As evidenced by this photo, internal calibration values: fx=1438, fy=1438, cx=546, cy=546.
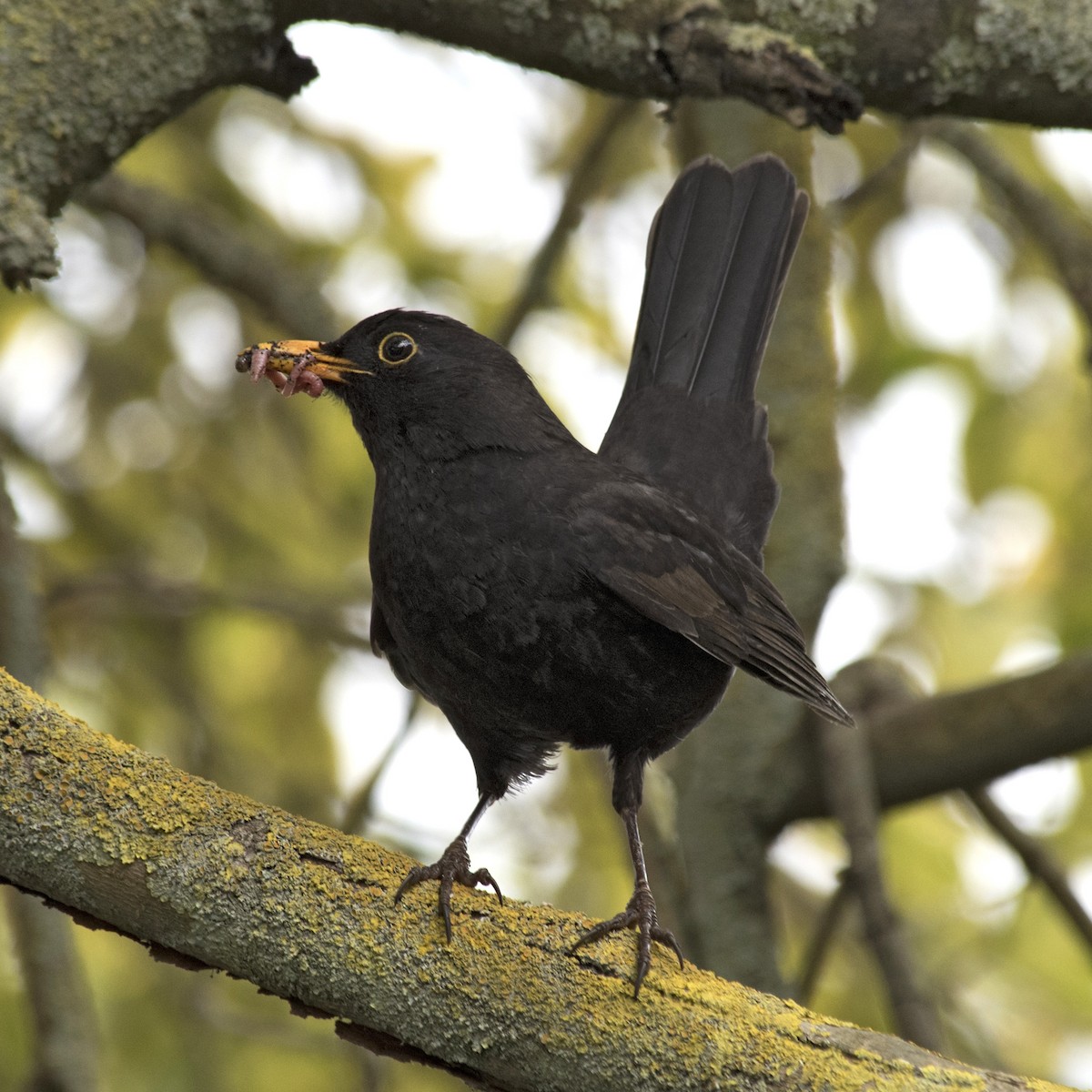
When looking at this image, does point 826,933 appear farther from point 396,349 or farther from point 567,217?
point 567,217

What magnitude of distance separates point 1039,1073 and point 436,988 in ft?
12.0

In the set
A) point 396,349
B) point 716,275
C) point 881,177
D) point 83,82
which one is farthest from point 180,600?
point 881,177

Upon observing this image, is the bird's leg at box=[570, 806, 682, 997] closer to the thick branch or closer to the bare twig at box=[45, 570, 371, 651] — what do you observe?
the thick branch

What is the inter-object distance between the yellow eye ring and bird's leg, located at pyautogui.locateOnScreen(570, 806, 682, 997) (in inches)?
51.3

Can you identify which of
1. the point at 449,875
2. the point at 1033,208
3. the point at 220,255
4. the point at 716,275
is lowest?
the point at 449,875

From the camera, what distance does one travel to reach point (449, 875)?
8.33 ft

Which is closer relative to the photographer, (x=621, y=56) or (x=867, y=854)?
(x=621, y=56)

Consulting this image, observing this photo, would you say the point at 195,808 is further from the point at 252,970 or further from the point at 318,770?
the point at 318,770

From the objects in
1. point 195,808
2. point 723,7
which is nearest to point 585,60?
point 723,7

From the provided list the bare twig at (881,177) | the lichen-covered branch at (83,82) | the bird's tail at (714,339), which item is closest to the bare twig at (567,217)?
the bird's tail at (714,339)

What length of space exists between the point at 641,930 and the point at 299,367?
1.82 metres

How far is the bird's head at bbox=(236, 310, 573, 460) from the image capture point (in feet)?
12.0

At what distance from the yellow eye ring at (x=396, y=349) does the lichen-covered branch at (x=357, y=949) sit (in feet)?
5.49

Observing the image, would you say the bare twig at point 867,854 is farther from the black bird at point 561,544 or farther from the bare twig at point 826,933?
the black bird at point 561,544
